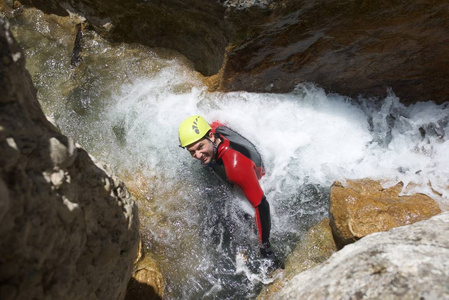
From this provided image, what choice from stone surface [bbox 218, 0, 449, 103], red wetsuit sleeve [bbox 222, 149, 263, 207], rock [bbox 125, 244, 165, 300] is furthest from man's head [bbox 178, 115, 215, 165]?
rock [bbox 125, 244, 165, 300]

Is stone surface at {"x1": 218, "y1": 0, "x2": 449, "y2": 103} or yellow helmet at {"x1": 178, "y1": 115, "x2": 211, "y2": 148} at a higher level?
stone surface at {"x1": 218, "y1": 0, "x2": 449, "y2": 103}

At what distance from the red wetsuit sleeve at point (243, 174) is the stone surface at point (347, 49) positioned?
1292 millimetres

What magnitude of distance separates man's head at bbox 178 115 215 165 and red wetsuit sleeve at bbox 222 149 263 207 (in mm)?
253

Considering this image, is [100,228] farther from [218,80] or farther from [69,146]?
[218,80]

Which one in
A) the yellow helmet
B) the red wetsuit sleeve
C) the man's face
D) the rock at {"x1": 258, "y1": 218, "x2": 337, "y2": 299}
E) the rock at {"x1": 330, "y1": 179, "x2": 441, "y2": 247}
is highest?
the yellow helmet

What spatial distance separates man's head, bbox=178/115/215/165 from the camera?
3902mm

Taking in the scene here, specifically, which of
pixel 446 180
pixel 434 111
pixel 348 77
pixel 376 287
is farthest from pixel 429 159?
pixel 376 287

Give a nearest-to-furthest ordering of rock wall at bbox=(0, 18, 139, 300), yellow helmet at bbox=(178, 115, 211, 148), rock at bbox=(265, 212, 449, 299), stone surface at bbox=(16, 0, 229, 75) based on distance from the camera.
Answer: rock wall at bbox=(0, 18, 139, 300) → rock at bbox=(265, 212, 449, 299) → yellow helmet at bbox=(178, 115, 211, 148) → stone surface at bbox=(16, 0, 229, 75)

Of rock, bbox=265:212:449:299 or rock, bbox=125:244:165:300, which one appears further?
rock, bbox=125:244:165:300

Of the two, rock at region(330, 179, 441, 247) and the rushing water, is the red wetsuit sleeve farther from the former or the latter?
rock at region(330, 179, 441, 247)

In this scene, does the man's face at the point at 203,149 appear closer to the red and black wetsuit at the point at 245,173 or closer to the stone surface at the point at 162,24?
the red and black wetsuit at the point at 245,173

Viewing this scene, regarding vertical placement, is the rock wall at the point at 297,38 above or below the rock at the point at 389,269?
above

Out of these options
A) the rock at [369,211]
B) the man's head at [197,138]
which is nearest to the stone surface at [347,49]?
the man's head at [197,138]

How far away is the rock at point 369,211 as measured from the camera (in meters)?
3.54
